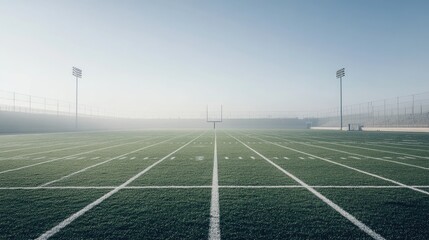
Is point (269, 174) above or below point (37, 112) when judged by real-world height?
below

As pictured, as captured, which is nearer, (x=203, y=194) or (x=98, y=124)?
(x=203, y=194)

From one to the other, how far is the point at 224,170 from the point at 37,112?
2477 inches

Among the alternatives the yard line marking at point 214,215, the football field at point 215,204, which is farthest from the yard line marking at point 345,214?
the yard line marking at point 214,215

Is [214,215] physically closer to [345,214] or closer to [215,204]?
[215,204]

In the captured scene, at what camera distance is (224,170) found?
24.8ft

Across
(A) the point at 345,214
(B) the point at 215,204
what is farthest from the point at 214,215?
(A) the point at 345,214

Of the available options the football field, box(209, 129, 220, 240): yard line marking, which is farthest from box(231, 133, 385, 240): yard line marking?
box(209, 129, 220, 240): yard line marking

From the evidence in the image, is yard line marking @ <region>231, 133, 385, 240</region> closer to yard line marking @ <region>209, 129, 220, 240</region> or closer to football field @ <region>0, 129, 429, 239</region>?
football field @ <region>0, 129, 429, 239</region>

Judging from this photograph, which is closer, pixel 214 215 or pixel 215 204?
pixel 214 215

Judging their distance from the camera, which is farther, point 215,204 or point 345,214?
point 215,204

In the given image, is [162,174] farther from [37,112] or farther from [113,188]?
[37,112]

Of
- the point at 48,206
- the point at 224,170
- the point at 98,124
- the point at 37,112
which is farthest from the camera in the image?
the point at 98,124

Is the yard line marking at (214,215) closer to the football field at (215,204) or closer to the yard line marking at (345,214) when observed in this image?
the football field at (215,204)

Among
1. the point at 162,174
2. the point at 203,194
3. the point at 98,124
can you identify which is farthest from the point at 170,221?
the point at 98,124
